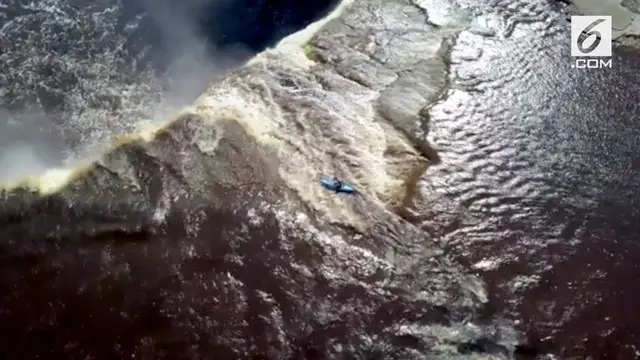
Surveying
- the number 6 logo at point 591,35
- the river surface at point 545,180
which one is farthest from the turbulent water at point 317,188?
the number 6 logo at point 591,35

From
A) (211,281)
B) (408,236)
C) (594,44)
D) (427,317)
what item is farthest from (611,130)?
(211,281)

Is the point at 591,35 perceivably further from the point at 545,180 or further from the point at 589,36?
the point at 545,180

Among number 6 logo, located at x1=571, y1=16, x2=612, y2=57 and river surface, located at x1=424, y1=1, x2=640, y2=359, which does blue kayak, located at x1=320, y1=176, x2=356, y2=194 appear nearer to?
river surface, located at x1=424, y1=1, x2=640, y2=359

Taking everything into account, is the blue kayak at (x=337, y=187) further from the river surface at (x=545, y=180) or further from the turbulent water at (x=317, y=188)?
the river surface at (x=545, y=180)

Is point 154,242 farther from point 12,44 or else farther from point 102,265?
point 12,44

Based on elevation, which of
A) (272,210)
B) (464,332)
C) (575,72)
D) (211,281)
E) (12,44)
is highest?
(12,44)
